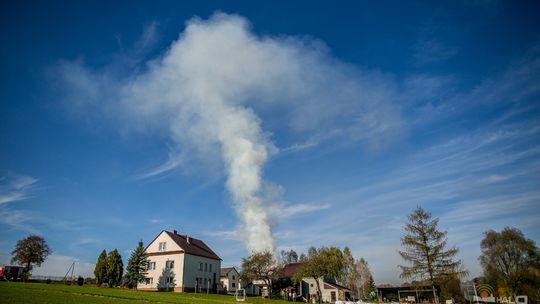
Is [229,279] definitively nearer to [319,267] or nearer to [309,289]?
[309,289]

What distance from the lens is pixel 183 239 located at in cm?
6569

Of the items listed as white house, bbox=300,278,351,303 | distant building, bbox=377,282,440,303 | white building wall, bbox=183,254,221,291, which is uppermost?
white building wall, bbox=183,254,221,291

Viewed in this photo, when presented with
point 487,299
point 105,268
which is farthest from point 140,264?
point 487,299

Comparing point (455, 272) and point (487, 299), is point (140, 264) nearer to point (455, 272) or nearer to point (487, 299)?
point (455, 272)

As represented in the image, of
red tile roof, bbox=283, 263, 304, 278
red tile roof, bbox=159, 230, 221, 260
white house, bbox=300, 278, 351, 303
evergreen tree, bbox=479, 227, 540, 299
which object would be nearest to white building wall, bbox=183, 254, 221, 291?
red tile roof, bbox=159, 230, 221, 260

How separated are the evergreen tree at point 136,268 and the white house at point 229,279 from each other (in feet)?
77.4

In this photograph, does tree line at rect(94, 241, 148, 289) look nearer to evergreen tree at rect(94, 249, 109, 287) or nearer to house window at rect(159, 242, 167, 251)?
evergreen tree at rect(94, 249, 109, 287)

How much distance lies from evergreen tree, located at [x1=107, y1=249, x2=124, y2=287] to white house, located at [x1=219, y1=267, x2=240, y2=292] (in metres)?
26.3

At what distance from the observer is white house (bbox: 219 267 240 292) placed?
74500 mm

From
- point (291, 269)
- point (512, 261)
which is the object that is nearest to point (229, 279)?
point (291, 269)

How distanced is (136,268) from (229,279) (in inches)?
1072

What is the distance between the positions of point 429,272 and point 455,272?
2.28 m

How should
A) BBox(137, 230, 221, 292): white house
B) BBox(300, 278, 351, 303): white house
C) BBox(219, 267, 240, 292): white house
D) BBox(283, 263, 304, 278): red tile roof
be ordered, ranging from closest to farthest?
BBox(137, 230, 221, 292): white house, BBox(300, 278, 351, 303): white house, BBox(283, 263, 304, 278): red tile roof, BBox(219, 267, 240, 292): white house

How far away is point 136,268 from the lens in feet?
175
